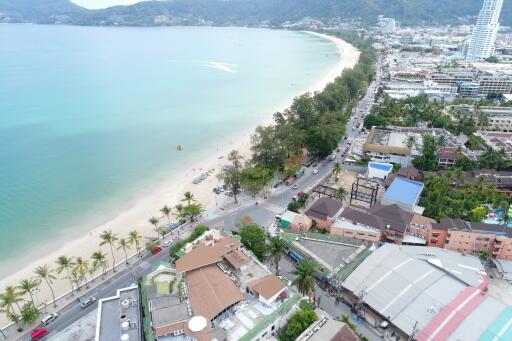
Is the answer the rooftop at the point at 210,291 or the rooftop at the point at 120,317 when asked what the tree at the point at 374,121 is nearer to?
the rooftop at the point at 210,291

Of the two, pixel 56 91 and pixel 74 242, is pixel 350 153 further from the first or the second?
pixel 56 91

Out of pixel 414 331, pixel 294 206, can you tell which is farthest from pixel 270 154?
pixel 414 331

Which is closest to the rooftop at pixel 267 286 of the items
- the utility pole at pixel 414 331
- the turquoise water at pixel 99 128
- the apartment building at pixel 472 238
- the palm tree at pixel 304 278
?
the palm tree at pixel 304 278

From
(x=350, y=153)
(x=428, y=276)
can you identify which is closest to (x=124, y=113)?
(x=350, y=153)

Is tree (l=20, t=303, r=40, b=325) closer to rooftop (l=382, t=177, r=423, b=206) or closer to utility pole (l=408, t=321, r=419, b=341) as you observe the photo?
utility pole (l=408, t=321, r=419, b=341)

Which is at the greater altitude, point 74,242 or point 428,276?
point 428,276

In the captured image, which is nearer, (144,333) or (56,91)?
(144,333)

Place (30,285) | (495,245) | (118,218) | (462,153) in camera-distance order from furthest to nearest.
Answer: (462,153)
(118,218)
(495,245)
(30,285)
